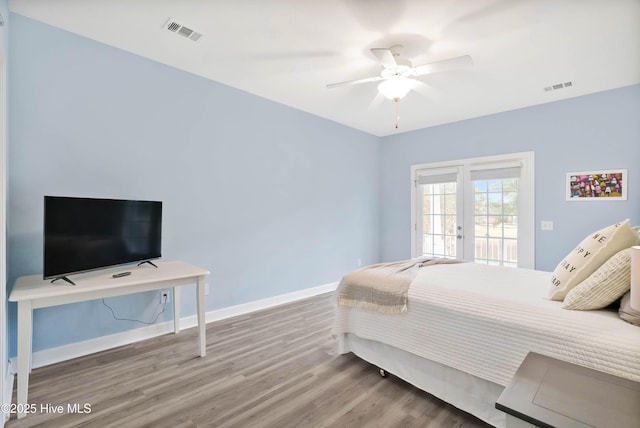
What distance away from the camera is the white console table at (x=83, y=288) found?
6.03 ft

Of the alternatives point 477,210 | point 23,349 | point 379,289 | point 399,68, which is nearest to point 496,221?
point 477,210

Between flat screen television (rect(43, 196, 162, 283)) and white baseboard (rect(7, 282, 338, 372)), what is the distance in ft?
2.49

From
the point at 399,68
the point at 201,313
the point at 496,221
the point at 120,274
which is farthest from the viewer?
the point at 496,221

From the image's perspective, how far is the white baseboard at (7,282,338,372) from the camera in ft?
7.92

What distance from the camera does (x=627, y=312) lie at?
1.46 m

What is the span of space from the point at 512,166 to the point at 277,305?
3.75m

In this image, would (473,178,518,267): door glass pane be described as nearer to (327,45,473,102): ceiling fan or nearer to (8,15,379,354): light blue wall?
(8,15,379,354): light blue wall

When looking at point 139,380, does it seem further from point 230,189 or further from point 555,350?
point 555,350

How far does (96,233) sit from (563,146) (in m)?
5.13

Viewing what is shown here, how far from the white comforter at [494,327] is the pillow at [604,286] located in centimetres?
6

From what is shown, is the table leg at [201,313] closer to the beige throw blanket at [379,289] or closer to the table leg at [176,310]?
the table leg at [176,310]

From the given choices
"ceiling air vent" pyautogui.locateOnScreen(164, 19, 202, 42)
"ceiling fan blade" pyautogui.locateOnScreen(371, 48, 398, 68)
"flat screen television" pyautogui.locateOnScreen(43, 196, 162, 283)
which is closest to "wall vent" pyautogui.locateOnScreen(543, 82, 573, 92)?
"ceiling fan blade" pyautogui.locateOnScreen(371, 48, 398, 68)

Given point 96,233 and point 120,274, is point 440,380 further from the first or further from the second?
point 96,233

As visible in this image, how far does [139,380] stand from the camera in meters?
2.22
